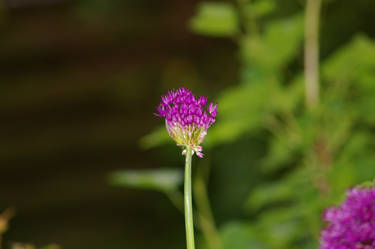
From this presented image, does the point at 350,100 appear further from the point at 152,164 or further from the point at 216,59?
the point at 152,164

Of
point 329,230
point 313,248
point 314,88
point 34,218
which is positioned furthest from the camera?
point 34,218

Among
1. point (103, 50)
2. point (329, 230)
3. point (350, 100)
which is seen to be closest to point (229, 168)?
point (103, 50)

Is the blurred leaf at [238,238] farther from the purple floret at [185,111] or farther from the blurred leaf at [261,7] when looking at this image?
the purple floret at [185,111]

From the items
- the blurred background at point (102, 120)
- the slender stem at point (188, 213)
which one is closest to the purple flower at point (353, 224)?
the slender stem at point (188, 213)

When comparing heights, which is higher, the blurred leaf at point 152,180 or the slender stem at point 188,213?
the blurred leaf at point 152,180

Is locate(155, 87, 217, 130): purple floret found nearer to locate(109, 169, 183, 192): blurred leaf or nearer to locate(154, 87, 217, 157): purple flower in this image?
locate(154, 87, 217, 157): purple flower
